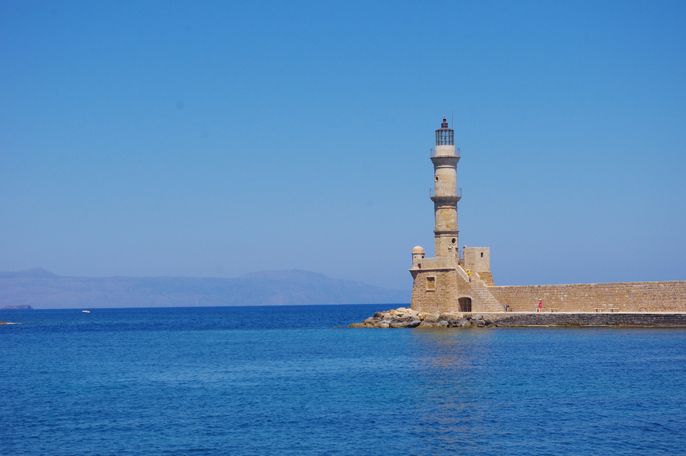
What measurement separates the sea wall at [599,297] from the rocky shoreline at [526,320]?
642mm

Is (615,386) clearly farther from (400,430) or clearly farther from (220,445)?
(220,445)

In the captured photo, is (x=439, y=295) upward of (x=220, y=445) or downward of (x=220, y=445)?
upward

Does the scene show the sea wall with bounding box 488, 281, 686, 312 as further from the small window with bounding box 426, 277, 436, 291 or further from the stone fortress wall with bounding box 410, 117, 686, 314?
the small window with bounding box 426, 277, 436, 291

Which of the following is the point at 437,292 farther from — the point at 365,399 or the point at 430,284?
the point at 365,399

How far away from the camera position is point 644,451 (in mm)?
17484

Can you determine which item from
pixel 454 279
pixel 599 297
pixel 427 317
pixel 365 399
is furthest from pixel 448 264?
pixel 365 399

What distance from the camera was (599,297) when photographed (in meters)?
44.5

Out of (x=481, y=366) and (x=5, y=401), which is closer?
(x=5, y=401)

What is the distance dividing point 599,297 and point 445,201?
362 inches

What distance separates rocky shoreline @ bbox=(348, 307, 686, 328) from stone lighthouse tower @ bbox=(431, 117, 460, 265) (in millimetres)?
3180

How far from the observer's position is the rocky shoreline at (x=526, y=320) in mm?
42062

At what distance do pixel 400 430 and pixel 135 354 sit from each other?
23113 mm

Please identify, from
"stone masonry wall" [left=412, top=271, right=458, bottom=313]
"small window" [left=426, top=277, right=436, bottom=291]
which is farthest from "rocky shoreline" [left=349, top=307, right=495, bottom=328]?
"small window" [left=426, top=277, right=436, bottom=291]

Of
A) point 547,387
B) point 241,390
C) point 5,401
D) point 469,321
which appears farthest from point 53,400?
point 469,321
